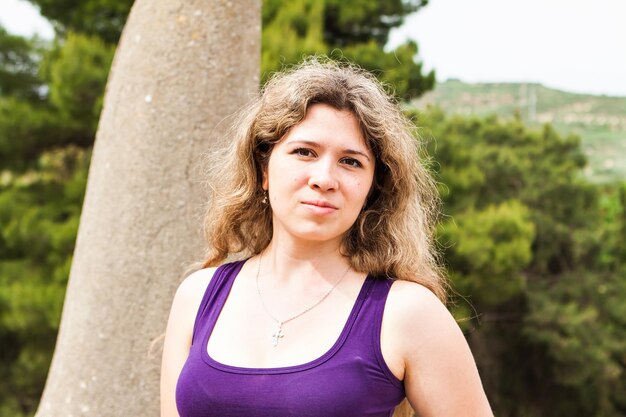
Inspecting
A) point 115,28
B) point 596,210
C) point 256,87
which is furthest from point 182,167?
point 596,210

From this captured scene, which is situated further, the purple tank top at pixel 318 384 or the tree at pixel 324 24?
the tree at pixel 324 24

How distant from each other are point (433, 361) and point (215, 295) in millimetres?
573

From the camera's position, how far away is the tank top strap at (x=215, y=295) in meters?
2.00

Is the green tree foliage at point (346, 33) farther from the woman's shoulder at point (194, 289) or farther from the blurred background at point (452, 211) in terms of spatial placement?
the woman's shoulder at point (194, 289)

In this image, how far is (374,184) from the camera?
2.10m

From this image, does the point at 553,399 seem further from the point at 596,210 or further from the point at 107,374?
the point at 107,374

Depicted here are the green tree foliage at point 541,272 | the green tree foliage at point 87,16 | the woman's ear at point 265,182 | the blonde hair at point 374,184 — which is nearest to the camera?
the blonde hair at point 374,184

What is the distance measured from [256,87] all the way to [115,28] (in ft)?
27.7

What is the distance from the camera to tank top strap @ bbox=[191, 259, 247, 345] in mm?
1999

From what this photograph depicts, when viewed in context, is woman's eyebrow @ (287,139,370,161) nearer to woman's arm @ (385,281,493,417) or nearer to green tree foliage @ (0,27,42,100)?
woman's arm @ (385,281,493,417)

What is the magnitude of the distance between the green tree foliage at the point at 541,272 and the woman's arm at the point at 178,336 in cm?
980

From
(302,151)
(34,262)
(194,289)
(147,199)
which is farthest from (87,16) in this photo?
(302,151)

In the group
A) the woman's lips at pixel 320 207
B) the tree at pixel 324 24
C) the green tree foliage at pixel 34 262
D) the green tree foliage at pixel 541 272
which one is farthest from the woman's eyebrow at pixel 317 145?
the green tree foliage at pixel 541 272

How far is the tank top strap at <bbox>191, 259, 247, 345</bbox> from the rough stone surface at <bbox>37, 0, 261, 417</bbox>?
2.67 feet
